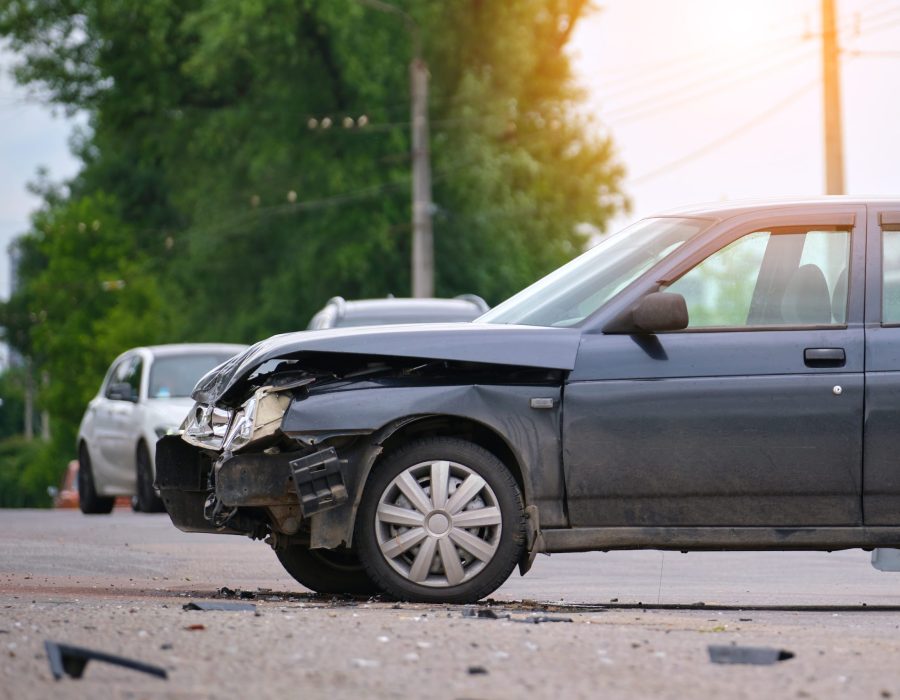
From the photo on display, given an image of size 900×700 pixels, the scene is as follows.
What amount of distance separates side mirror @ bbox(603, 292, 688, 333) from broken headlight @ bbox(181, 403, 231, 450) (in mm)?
1887

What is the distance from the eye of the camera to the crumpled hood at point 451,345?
844cm

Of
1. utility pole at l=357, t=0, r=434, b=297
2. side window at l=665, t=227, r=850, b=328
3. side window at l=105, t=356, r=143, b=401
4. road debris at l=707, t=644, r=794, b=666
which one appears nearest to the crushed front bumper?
side window at l=665, t=227, r=850, b=328

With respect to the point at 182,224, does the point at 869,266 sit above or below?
below

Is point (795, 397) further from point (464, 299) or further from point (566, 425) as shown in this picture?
point (464, 299)

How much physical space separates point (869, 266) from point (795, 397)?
743 millimetres

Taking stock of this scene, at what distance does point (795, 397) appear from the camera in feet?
27.7

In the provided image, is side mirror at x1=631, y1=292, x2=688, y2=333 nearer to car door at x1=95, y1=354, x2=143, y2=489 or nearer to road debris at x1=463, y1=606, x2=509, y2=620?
road debris at x1=463, y1=606, x2=509, y2=620

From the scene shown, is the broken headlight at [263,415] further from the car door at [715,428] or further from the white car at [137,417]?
the white car at [137,417]

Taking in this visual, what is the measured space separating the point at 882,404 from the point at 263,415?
2598 mm

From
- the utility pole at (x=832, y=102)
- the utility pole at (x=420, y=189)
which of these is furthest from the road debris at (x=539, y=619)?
the utility pole at (x=420, y=189)

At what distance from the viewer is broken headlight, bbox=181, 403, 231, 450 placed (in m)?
8.95

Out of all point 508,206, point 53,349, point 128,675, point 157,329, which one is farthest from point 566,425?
point 53,349

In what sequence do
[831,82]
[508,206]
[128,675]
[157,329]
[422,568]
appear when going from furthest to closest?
1. [157,329]
2. [508,206]
3. [831,82]
4. [422,568]
5. [128,675]

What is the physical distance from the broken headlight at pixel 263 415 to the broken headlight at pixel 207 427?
0.32 m
